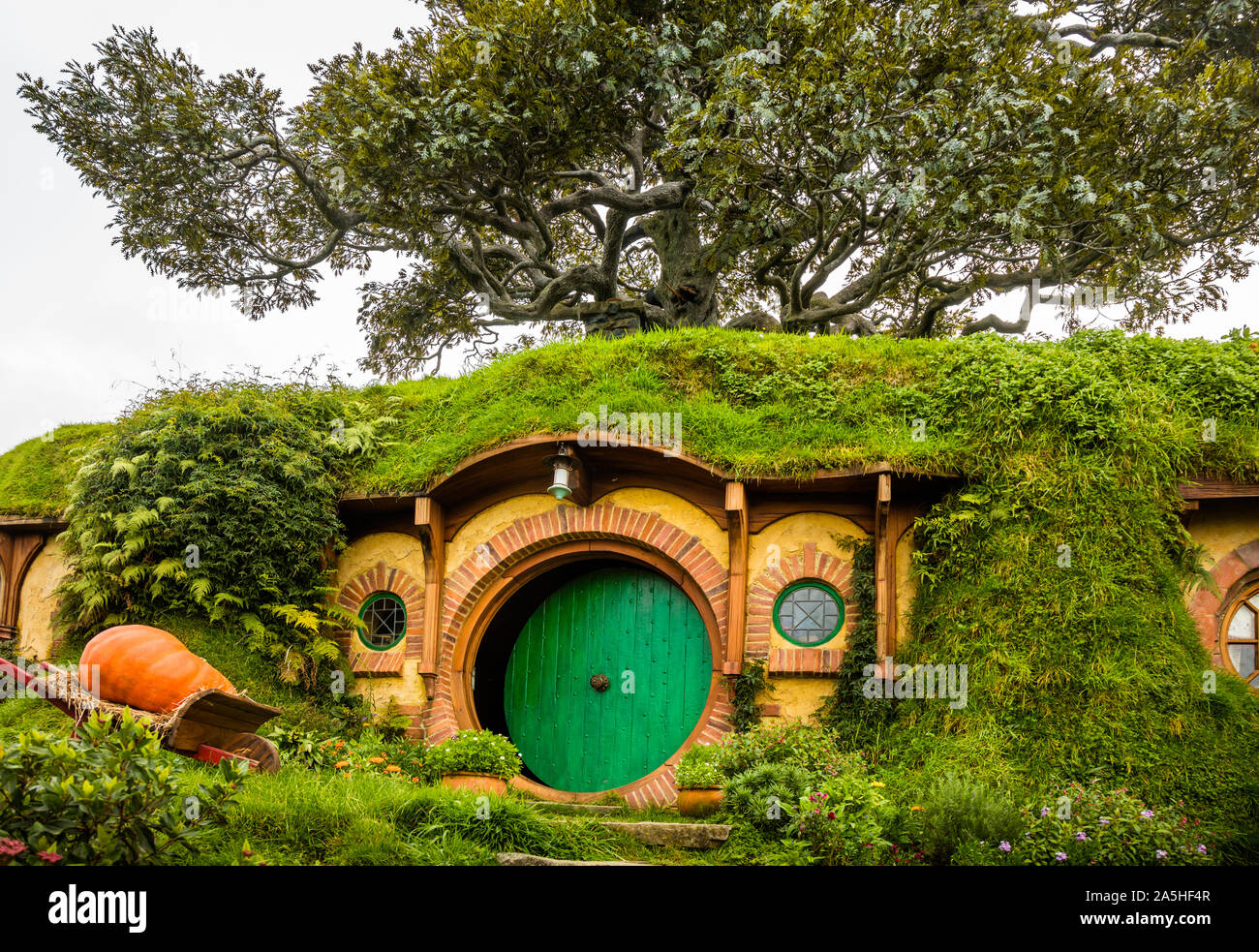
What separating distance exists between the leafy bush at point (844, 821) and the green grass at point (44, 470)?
8419 millimetres

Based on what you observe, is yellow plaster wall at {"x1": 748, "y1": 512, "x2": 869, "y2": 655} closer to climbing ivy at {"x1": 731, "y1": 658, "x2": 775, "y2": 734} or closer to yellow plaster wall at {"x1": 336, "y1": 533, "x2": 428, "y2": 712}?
climbing ivy at {"x1": 731, "y1": 658, "x2": 775, "y2": 734}

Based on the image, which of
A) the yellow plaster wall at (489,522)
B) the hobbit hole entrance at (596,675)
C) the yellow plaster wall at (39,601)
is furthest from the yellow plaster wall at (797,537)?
the yellow plaster wall at (39,601)

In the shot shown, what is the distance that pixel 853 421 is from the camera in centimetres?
958

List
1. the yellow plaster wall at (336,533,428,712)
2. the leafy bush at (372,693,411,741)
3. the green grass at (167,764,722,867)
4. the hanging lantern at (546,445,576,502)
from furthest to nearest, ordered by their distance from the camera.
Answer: the yellow plaster wall at (336,533,428,712)
the leafy bush at (372,693,411,741)
the hanging lantern at (546,445,576,502)
the green grass at (167,764,722,867)

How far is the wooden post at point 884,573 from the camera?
9.02m

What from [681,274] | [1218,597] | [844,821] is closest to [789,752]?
[844,821]

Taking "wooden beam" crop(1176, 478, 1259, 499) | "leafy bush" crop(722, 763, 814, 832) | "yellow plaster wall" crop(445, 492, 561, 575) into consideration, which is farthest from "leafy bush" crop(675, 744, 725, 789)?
"wooden beam" crop(1176, 478, 1259, 499)

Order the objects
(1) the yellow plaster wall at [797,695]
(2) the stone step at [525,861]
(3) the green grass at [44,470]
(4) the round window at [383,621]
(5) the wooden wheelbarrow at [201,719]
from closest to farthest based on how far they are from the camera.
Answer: (2) the stone step at [525,861], (5) the wooden wheelbarrow at [201,719], (1) the yellow plaster wall at [797,695], (4) the round window at [383,621], (3) the green grass at [44,470]

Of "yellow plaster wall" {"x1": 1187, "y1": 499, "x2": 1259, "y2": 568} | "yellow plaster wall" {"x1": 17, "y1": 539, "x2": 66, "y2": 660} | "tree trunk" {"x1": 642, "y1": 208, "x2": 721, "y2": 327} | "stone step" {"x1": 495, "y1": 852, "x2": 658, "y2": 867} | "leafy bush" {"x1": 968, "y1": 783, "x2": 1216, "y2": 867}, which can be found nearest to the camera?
"stone step" {"x1": 495, "y1": 852, "x2": 658, "y2": 867}

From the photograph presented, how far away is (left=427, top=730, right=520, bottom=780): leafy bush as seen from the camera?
8.59 m

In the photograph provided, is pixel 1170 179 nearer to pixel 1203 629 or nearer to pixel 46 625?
pixel 1203 629

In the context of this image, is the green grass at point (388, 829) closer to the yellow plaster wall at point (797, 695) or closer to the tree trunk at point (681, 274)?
the yellow plaster wall at point (797, 695)

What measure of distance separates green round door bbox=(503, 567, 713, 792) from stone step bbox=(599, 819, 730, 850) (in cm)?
259
